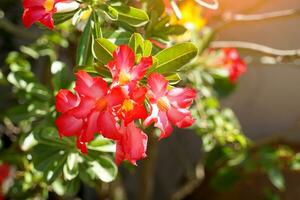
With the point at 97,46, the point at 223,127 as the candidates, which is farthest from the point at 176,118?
the point at 223,127

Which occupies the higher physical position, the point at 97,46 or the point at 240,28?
the point at 97,46

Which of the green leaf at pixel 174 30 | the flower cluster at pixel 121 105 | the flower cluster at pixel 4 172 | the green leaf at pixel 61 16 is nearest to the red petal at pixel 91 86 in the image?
the flower cluster at pixel 121 105

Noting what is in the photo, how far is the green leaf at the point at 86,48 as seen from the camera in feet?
3.77

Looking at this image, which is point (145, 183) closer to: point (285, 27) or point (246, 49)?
point (246, 49)

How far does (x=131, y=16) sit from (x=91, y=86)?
0.25m

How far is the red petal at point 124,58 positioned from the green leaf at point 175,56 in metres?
0.12

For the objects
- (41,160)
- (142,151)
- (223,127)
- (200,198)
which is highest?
(142,151)

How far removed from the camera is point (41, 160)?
4.65 feet

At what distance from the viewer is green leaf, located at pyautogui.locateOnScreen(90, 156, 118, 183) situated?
1.46m

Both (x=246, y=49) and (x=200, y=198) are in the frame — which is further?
(x=200, y=198)

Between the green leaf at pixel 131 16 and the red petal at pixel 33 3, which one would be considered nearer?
the red petal at pixel 33 3

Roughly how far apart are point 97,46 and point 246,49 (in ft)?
4.01

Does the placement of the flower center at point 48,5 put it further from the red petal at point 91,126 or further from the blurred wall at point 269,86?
the blurred wall at point 269,86

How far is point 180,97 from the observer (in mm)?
1043
